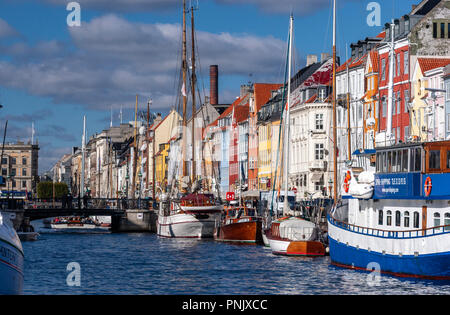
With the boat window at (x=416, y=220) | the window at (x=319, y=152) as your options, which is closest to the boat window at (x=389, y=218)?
the boat window at (x=416, y=220)

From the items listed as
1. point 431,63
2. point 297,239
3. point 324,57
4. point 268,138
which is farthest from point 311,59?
point 297,239

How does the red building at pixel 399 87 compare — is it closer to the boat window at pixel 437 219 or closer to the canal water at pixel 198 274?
the canal water at pixel 198 274

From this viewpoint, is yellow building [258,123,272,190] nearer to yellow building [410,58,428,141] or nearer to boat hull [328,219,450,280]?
yellow building [410,58,428,141]

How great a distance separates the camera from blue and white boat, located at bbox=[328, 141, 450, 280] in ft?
120

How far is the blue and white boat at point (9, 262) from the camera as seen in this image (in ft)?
77.9

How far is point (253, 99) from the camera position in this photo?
129 meters

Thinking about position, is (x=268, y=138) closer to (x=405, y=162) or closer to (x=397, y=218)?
(x=397, y=218)

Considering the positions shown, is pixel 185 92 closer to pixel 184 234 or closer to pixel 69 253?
pixel 184 234

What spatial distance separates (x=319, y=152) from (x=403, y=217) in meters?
60.8

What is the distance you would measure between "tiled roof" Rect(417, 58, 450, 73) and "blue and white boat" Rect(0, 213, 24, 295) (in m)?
55.7

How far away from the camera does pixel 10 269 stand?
24.4m
